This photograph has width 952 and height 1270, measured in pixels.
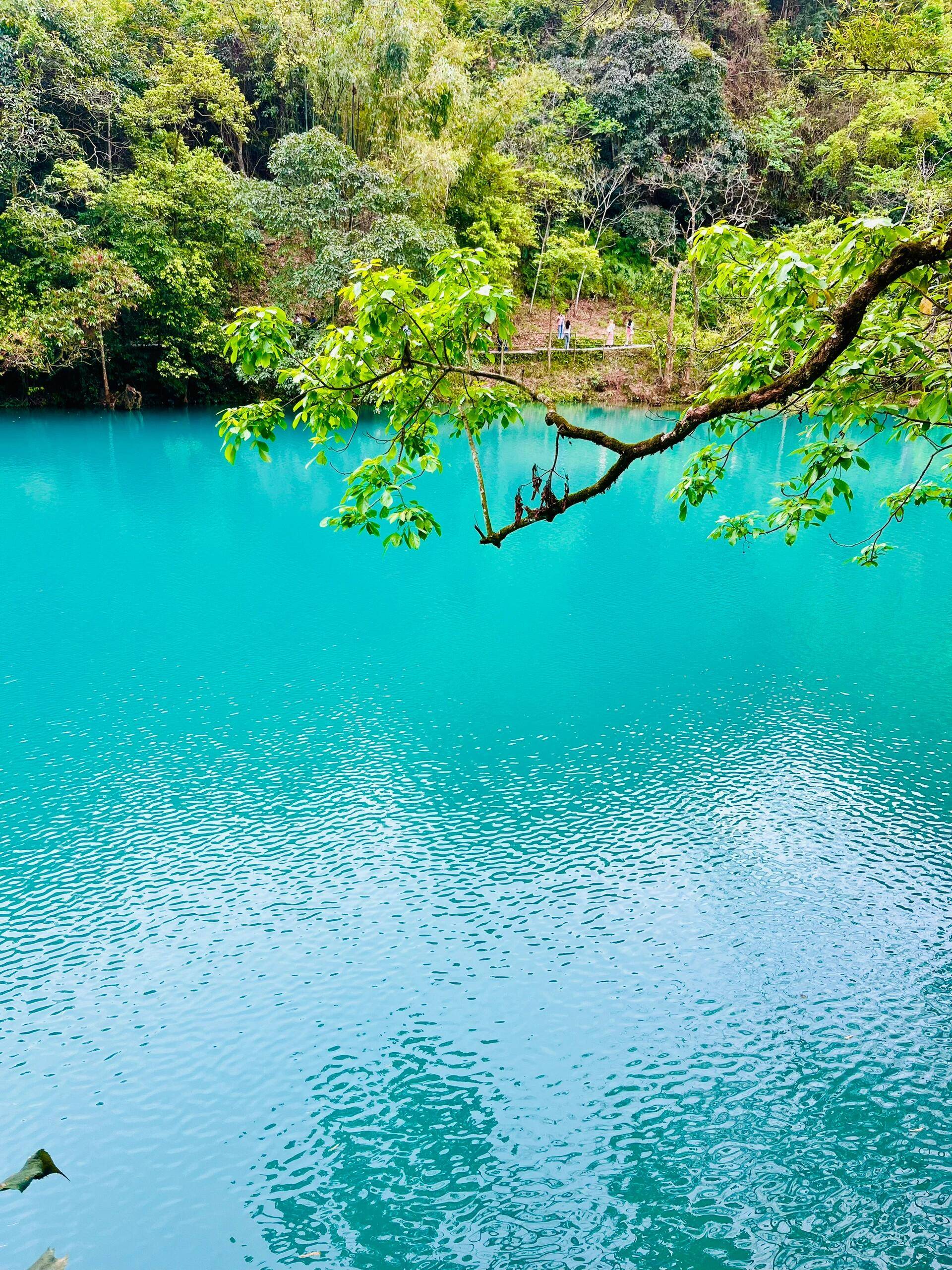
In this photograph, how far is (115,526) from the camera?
545 inches

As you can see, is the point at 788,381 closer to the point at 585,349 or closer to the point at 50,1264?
the point at 50,1264

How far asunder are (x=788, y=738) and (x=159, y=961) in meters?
5.75

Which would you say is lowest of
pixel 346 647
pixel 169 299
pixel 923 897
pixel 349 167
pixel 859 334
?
pixel 923 897

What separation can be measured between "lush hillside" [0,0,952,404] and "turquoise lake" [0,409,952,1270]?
31.6 feet

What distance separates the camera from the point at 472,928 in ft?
18.2

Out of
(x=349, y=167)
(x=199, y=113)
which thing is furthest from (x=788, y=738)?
(x=199, y=113)

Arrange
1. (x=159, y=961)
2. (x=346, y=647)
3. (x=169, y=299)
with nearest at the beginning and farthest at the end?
(x=159, y=961) → (x=346, y=647) → (x=169, y=299)

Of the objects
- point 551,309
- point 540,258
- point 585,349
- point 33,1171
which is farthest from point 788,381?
point 551,309

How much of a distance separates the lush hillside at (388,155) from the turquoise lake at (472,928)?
379 inches

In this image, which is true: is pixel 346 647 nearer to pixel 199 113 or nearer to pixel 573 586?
pixel 573 586

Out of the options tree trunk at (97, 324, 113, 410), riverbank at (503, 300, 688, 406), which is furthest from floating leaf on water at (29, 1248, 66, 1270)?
riverbank at (503, 300, 688, 406)

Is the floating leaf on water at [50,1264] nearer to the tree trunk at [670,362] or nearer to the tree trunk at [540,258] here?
the tree trunk at [670,362]

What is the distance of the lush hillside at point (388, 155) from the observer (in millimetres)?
18672

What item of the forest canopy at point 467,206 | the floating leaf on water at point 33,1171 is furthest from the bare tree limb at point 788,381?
the floating leaf on water at point 33,1171
